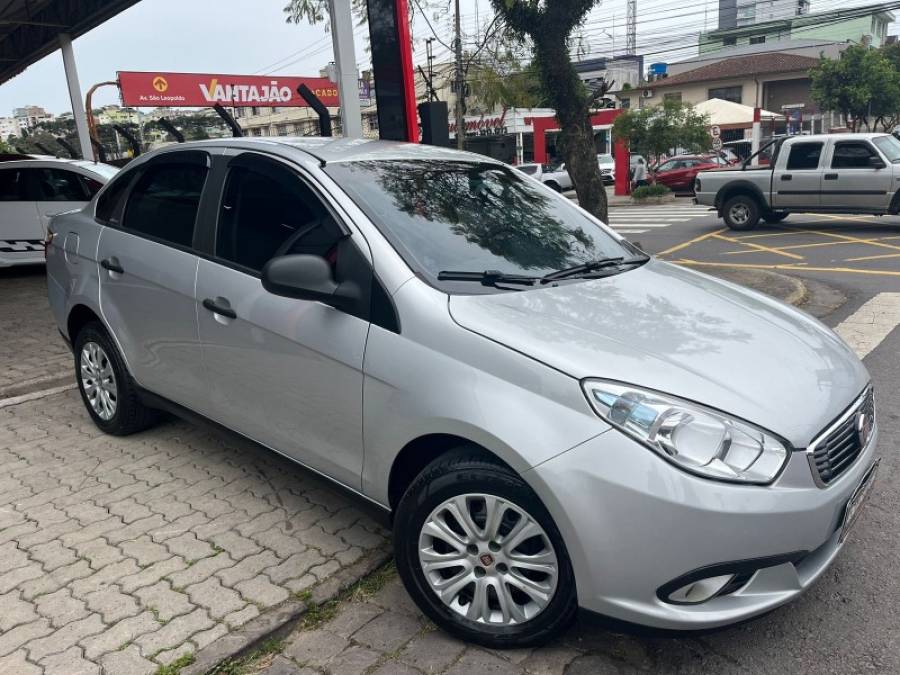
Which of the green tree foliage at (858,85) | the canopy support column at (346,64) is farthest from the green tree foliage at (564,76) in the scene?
the green tree foliage at (858,85)

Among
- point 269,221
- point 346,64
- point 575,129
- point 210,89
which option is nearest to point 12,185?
point 346,64

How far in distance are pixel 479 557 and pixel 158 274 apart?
2218 mm

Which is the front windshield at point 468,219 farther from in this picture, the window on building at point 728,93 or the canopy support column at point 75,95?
the window on building at point 728,93

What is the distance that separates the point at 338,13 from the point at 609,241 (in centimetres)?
426

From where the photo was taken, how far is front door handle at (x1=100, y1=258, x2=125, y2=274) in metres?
3.88

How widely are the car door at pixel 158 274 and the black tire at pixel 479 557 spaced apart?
1472 mm

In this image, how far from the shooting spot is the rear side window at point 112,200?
411 centimetres

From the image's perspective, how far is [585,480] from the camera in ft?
6.89

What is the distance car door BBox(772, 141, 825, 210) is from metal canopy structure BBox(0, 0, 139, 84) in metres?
11.3

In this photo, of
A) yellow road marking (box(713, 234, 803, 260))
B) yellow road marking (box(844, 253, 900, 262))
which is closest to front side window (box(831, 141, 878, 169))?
yellow road marking (box(713, 234, 803, 260))

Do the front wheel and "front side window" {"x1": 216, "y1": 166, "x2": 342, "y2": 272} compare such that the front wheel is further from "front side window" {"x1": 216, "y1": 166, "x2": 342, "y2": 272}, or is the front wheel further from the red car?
"front side window" {"x1": 216, "y1": 166, "x2": 342, "y2": 272}

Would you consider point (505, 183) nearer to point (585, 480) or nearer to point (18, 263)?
point (585, 480)

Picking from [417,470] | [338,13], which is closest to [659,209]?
[338,13]

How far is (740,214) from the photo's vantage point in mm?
13820
